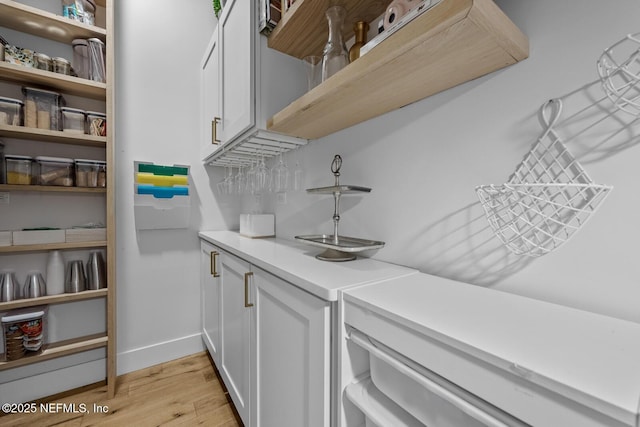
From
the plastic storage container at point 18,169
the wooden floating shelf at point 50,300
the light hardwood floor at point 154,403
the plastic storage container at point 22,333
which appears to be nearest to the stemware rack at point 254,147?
the plastic storage container at point 18,169

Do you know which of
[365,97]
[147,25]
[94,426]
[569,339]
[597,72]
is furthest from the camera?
[147,25]

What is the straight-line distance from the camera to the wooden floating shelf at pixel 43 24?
129cm

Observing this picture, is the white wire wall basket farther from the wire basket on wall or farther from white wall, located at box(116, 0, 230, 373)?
white wall, located at box(116, 0, 230, 373)

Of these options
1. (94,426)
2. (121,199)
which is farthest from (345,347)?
(121,199)

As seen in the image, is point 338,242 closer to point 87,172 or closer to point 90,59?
point 87,172

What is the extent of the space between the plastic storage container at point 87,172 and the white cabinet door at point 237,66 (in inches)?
30.8

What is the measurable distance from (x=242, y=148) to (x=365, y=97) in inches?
34.8

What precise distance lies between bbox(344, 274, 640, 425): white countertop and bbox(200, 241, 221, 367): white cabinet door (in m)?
1.16

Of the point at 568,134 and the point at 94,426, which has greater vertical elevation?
the point at 568,134

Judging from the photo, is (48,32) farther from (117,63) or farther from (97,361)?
(97,361)

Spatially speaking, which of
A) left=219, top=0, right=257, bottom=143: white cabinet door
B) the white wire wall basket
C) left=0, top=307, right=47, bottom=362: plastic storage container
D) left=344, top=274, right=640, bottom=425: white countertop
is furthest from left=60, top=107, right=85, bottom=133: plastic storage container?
the white wire wall basket

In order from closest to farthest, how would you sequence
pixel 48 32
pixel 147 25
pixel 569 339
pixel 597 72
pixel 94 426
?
pixel 569 339 → pixel 597 72 → pixel 94 426 → pixel 48 32 → pixel 147 25

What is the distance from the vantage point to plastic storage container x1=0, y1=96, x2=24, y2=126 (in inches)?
52.0

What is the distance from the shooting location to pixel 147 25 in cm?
178
